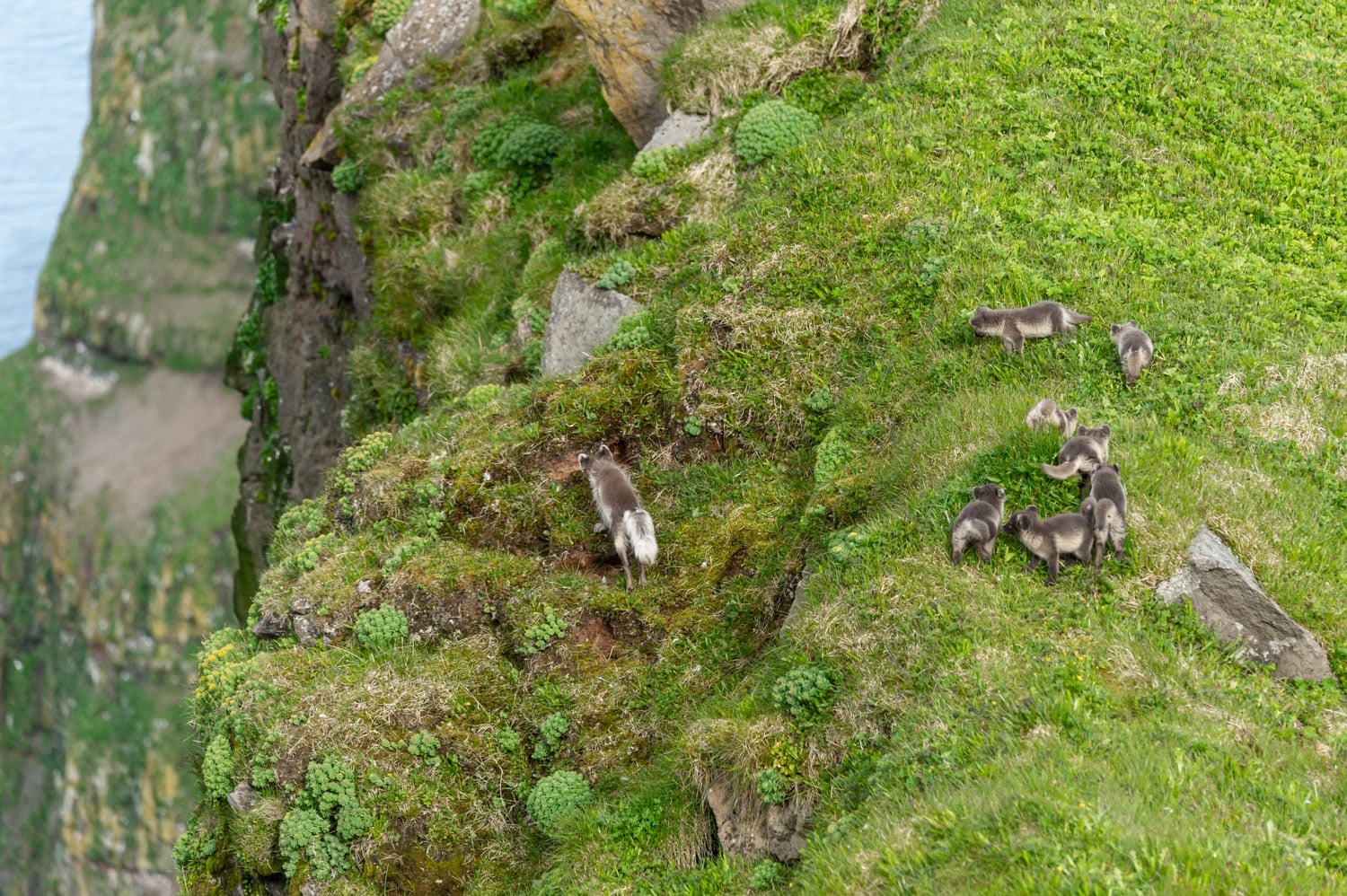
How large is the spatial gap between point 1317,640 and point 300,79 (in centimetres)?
2156

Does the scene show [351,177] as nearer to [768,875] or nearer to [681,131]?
[681,131]

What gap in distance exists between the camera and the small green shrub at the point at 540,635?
9.74m

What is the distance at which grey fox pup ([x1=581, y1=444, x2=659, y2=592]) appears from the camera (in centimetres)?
980

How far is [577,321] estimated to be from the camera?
12727 millimetres

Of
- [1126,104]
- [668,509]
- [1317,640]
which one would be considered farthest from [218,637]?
[1126,104]

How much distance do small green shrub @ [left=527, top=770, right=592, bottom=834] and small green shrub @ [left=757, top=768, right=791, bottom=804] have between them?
2.07 m

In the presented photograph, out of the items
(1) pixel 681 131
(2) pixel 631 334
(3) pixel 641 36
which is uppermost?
(3) pixel 641 36

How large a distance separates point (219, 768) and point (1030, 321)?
8419mm

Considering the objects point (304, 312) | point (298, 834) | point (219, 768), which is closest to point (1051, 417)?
point (298, 834)

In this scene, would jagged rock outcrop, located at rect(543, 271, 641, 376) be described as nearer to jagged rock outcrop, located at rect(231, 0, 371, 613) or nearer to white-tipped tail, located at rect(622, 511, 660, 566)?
white-tipped tail, located at rect(622, 511, 660, 566)

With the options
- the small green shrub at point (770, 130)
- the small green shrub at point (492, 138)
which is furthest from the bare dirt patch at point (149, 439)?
the small green shrub at point (770, 130)

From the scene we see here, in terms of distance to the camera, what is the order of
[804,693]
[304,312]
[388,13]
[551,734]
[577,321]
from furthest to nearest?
[304,312]
[388,13]
[577,321]
[551,734]
[804,693]

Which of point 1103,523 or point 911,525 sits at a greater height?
point 1103,523

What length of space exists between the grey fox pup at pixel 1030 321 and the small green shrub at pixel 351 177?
1277cm
